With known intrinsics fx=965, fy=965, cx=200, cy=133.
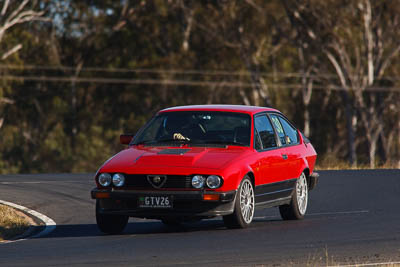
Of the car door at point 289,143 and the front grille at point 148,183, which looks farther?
the car door at point 289,143

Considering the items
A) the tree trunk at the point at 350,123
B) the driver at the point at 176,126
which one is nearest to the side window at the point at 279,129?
the driver at the point at 176,126

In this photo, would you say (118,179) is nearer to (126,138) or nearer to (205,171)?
(205,171)

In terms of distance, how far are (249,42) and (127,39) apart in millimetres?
6636

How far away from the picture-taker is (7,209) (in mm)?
13547

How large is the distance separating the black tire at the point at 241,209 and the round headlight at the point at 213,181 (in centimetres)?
28

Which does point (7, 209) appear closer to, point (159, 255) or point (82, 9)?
point (159, 255)

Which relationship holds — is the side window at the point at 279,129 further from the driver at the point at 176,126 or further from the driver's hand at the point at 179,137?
the driver's hand at the point at 179,137

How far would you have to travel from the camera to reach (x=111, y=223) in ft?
36.0

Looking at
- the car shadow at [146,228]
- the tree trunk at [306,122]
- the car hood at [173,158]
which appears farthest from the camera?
the tree trunk at [306,122]

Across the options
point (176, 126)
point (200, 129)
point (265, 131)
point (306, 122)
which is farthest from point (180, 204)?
point (306, 122)

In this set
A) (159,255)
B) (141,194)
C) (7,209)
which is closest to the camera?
(159,255)

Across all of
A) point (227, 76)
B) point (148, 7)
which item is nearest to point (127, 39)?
point (148, 7)

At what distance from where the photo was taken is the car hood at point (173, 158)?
10.5 meters

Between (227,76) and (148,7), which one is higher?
(148,7)
